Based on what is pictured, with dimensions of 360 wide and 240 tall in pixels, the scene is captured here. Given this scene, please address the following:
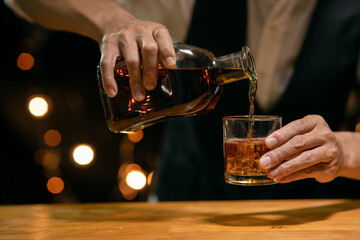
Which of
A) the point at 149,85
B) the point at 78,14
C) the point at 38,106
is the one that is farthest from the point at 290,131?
the point at 38,106

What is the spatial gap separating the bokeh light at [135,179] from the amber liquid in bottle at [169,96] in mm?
1872

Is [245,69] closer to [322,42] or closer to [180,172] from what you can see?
[322,42]

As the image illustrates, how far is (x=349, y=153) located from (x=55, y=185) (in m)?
2.15

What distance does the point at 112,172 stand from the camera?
322 centimetres

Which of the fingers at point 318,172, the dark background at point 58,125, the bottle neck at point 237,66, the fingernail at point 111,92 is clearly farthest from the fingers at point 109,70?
the dark background at point 58,125

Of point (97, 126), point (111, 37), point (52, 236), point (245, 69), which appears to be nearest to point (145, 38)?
point (111, 37)

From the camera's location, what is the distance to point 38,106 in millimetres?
2770

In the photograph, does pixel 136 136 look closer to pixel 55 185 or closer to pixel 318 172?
pixel 55 185

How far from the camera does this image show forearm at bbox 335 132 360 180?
1.30 metres

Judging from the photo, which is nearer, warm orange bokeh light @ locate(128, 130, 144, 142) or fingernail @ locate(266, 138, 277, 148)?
fingernail @ locate(266, 138, 277, 148)

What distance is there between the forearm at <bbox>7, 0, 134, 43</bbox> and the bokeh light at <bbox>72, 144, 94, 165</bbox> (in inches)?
54.5

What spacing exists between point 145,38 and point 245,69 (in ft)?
0.86

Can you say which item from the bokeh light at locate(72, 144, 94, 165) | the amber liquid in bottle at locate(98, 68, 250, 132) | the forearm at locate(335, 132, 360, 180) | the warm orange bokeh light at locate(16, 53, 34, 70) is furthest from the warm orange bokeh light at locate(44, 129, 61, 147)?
the forearm at locate(335, 132, 360, 180)

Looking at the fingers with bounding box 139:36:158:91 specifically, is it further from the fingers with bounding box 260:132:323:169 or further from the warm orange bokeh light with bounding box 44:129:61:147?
the warm orange bokeh light with bounding box 44:129:61:147
